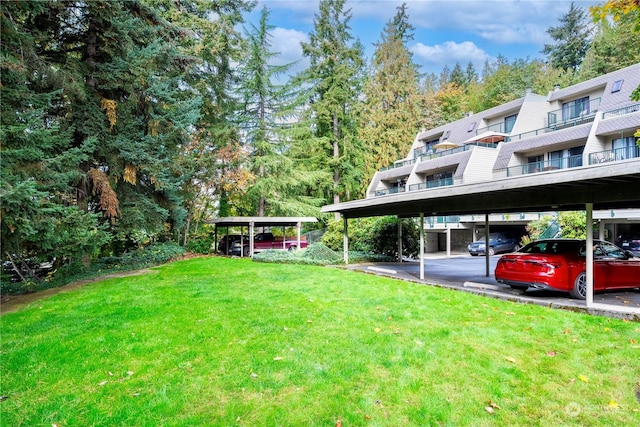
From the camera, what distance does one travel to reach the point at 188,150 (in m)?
19.2

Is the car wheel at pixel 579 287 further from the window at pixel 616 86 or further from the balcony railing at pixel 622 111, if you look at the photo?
the window at pixel 616 86

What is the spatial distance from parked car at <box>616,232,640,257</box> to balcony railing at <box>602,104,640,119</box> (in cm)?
672

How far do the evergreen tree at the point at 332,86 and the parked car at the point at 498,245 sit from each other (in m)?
11.0

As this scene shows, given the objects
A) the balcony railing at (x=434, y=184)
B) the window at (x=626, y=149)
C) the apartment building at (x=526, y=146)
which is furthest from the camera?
the balcony railing at (x=434, y=184)

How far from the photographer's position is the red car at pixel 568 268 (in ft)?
23.2

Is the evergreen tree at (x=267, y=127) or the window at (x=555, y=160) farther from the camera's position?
the evergreen tree at (x=267, y=127)

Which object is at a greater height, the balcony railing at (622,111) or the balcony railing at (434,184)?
the balcony railing at (622,111)

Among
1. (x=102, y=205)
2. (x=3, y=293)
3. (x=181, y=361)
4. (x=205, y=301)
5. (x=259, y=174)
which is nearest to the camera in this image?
(x=181, y=361)

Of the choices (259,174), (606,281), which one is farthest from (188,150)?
(606,281)

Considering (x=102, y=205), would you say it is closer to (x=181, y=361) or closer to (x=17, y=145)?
(x=17, y=145)

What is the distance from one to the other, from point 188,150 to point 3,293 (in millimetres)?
11370

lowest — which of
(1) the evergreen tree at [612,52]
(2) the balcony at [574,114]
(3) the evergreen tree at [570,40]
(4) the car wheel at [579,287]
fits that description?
(4) the car wheel at [579,287]

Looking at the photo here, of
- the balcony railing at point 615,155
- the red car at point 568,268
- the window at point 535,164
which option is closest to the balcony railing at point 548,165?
the window at point 535,164

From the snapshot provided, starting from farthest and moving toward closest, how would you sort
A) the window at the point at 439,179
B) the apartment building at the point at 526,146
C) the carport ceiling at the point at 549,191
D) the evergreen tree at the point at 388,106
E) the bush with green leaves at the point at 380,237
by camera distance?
the evergreen tree at the point at 388,106
the window at the point at 439,179
the apartment building at the point at 526,146
the bush with green leaves at the point at 380,237
the carport ceiling at the point at 549,191
